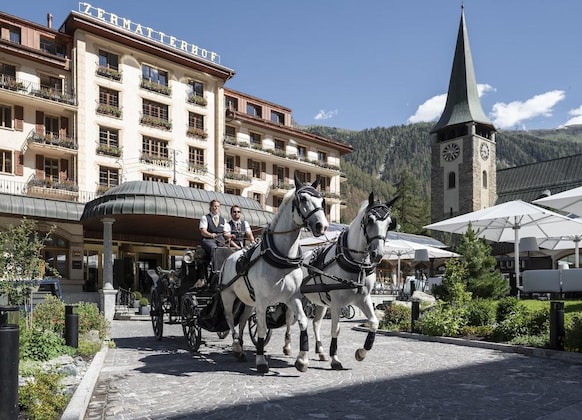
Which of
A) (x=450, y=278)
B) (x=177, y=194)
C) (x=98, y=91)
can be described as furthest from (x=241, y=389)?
(x=98, y=91)

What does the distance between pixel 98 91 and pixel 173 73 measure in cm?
636

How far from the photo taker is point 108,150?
3462cm

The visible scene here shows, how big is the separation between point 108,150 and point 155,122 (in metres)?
4.38

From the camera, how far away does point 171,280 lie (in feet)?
39.7

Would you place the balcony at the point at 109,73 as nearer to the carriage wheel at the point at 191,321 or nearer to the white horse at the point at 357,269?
the carriage wheel at the point at 191,321

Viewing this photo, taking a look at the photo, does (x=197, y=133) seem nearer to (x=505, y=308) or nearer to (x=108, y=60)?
(x=108, y=60)

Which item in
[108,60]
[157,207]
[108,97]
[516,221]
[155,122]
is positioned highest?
[108,60]

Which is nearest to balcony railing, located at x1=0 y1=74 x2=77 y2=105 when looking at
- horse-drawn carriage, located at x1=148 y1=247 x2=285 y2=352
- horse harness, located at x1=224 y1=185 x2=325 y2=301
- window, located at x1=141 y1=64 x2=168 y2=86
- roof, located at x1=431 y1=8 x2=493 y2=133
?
A: window, located at x1=141 y1=64 x2=168 y2=86

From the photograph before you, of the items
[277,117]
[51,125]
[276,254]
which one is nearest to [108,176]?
[51,125]

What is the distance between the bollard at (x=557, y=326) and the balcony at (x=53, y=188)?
96.5ft

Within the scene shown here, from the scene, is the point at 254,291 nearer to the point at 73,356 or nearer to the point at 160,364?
the point at 160,364

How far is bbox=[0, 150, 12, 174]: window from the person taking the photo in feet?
102

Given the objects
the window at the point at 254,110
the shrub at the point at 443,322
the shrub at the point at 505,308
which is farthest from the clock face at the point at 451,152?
the shrub at the point at 505,308

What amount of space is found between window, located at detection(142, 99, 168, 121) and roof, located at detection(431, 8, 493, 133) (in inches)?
1693
